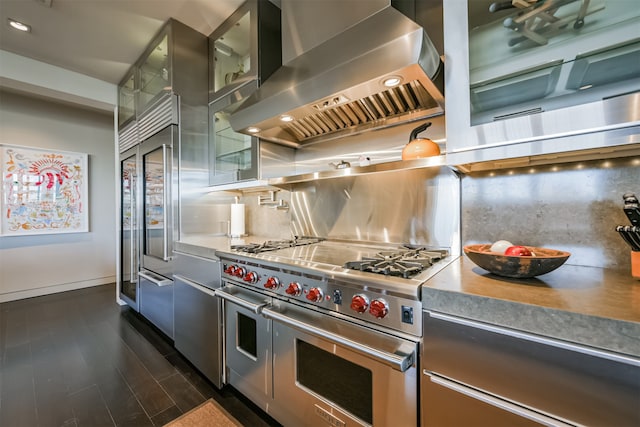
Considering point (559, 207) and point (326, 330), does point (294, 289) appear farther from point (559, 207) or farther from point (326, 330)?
point (559, 207)

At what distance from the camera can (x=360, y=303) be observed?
98cm

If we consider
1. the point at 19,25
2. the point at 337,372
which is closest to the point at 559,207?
the point at 337,372

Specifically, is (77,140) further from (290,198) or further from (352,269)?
(352,269)

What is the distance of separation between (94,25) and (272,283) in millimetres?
2898

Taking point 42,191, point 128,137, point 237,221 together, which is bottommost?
point 237,221

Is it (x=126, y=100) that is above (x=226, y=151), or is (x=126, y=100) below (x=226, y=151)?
above

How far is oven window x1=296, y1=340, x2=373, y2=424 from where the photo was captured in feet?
3.38

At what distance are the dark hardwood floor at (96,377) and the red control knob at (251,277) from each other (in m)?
0.80

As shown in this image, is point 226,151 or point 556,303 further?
point 226,151

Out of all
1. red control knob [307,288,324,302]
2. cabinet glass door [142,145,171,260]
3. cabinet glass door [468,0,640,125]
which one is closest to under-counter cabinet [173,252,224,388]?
cabinet glass door [142,145,171,260]

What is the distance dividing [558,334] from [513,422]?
29 cm

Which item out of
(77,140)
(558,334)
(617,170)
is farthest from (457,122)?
(77,140)

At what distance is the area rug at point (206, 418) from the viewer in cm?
143

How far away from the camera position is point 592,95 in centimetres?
89
